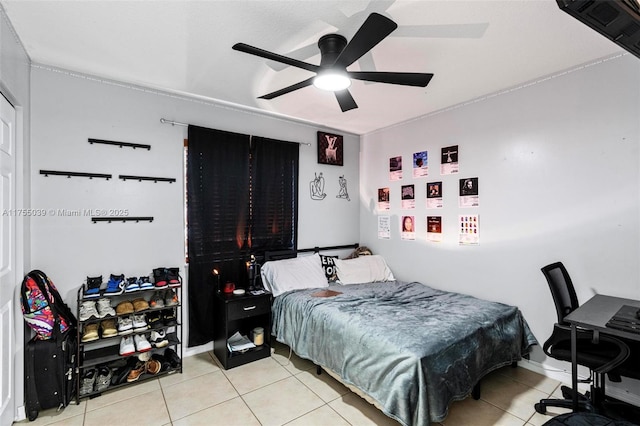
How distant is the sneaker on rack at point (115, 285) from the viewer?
2476mm

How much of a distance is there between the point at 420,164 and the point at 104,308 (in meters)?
3.53

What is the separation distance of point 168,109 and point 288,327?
8.12ft

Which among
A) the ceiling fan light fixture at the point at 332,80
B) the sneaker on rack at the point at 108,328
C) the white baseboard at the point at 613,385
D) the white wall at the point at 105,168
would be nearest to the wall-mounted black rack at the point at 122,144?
the white wall at the point at 105,168

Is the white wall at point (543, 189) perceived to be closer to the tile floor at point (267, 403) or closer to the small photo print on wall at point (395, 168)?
the small photo print on wall at point (395, 168)

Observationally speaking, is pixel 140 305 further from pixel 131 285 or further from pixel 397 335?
pixel 397 335

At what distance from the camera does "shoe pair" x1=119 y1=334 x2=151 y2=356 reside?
2518mm

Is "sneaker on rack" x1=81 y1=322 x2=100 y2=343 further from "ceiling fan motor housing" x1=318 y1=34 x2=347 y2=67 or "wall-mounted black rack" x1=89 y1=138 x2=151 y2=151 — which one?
"ceiling fan motor housing" x1=318 y1=34 x2=347 y2=67

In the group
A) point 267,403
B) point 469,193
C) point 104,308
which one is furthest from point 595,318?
point 104,308

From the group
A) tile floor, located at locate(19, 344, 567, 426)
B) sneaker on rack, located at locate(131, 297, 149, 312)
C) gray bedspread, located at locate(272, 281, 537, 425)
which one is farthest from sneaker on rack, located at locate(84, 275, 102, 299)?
gray bedspread, located at locate(272, 281, 537, 425)

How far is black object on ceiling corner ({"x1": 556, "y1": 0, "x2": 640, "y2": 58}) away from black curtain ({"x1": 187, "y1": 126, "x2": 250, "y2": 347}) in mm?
2875

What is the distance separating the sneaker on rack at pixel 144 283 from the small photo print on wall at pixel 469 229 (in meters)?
3.13

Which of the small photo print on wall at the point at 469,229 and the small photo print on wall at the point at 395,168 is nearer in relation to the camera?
the small photo print on wall at the point at 469,229

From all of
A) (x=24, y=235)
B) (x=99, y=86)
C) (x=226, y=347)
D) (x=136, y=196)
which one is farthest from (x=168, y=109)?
(x=226, y=347)

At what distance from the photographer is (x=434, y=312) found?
2.61m
